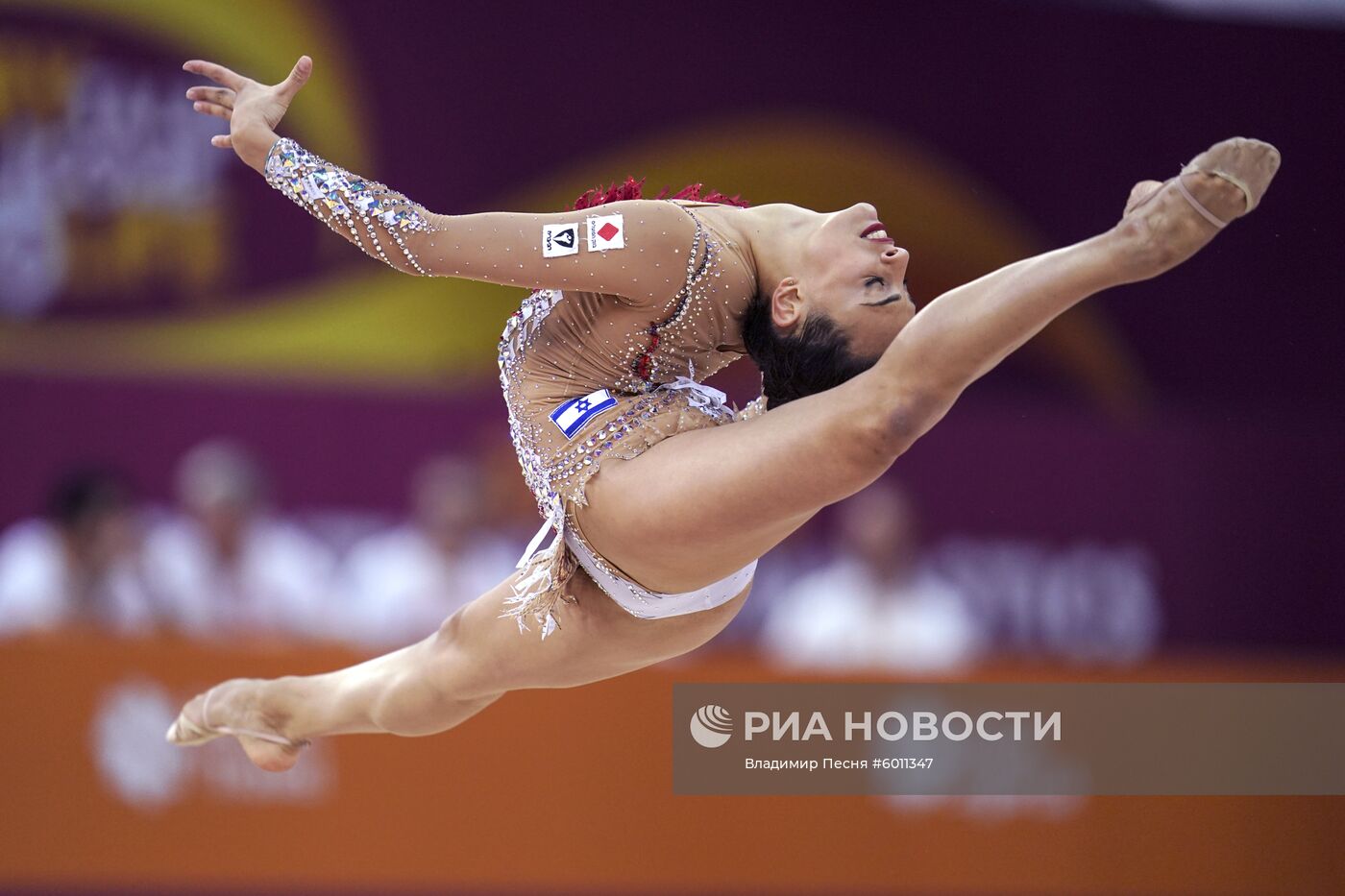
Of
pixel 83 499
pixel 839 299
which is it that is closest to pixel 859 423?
pixel 839 299

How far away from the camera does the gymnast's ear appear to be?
326cm

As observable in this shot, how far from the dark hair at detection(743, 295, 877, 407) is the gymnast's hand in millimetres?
1063

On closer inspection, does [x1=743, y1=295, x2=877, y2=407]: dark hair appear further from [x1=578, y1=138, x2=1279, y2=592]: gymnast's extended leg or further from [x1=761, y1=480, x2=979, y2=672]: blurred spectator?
[x1=761, y1=480, x2=979, y2=672]: blurred spectator

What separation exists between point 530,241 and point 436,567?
139 inches

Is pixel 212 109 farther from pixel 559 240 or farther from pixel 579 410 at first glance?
pixel 579 410

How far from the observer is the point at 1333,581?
7988mm

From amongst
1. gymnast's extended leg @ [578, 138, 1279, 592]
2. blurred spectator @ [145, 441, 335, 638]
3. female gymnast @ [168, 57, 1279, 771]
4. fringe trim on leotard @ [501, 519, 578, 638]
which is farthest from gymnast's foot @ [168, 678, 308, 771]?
blurred spectator @ [145, 441, 335, 638]

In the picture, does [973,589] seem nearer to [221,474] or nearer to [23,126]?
[221,474]

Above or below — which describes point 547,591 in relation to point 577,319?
below

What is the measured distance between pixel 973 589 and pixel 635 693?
2.88m

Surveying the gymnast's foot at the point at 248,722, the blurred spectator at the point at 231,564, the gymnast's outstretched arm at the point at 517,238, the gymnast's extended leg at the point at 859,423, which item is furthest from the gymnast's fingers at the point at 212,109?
the blurred spectator at the point at 231,564

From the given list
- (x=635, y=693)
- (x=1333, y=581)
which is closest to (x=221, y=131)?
(x=635, y=693)

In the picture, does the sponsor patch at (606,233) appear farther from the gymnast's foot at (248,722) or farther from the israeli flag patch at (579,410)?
the gymnast's foot at (248,722)

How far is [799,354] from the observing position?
3.29 meters
